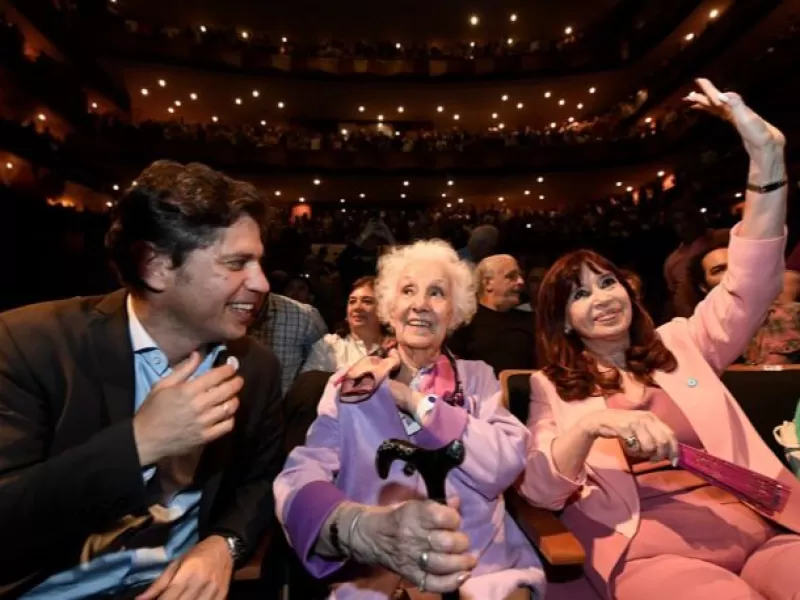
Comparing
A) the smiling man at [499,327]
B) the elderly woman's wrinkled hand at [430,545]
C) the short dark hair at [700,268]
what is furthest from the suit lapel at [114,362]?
the short dark hair at [700,268]

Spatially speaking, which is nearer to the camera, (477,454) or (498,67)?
(477,454)

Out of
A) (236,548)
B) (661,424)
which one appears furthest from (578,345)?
(236,548)

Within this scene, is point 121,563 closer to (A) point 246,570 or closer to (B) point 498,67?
(A) point 246,570

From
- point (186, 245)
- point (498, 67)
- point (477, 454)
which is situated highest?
point (498, 67)

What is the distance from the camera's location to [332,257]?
48.7 ft

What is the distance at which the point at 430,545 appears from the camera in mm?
907

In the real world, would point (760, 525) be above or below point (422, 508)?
below

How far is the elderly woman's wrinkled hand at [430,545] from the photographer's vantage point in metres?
0.88

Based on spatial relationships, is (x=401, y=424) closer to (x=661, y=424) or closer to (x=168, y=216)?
(x=661, y=424)

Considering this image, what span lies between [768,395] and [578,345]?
0.81 metres

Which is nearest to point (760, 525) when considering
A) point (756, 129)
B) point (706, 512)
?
point (706, 512)

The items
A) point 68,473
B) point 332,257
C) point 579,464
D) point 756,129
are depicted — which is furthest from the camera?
point 332,257

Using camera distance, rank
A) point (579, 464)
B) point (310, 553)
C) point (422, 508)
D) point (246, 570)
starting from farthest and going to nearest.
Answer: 1. point (579, 464)
2. point (246, 570)
3. point (310, 553)
4. point (422, 508)

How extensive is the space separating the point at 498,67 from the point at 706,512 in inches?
814
